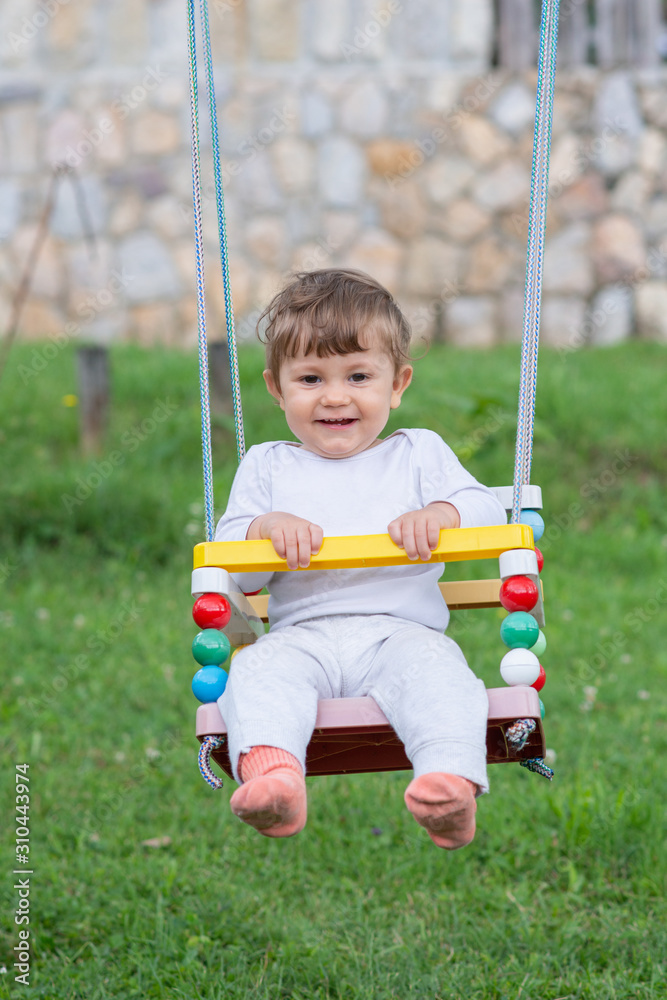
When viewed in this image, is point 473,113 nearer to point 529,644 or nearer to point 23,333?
point 23,333

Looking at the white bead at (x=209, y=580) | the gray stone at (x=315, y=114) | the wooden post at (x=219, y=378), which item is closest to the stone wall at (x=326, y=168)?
the gray stone at (x=315, y=114)

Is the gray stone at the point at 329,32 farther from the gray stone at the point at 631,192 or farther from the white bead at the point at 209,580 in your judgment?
the white bead at the point at 209,580

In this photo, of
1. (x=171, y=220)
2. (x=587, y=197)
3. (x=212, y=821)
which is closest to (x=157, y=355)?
(x=171, y=220)

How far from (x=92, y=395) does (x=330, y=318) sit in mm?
4535

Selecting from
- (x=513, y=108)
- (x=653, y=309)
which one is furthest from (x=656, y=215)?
(x=513, y=108)

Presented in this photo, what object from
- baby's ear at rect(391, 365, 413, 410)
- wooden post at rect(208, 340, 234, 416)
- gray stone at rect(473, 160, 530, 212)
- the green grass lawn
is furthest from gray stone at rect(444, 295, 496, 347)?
baby's ear at rect(391, 365, 413, 410)

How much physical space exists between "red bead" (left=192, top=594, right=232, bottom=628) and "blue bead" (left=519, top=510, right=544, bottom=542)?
836mm

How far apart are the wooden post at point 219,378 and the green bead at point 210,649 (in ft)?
14.7

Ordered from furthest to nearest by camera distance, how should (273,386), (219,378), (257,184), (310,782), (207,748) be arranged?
(257,184), (219,378), (310,782), (273,386), (207,748)

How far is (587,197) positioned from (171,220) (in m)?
3.43

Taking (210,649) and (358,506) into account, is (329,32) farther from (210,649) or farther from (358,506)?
(210,649)

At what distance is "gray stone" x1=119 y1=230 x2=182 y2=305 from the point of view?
943 cm

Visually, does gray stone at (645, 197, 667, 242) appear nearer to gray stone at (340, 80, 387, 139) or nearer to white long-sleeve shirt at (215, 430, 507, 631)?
gray stone at (340, 80, 387, 139)

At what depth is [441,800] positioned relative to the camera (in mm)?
2102
